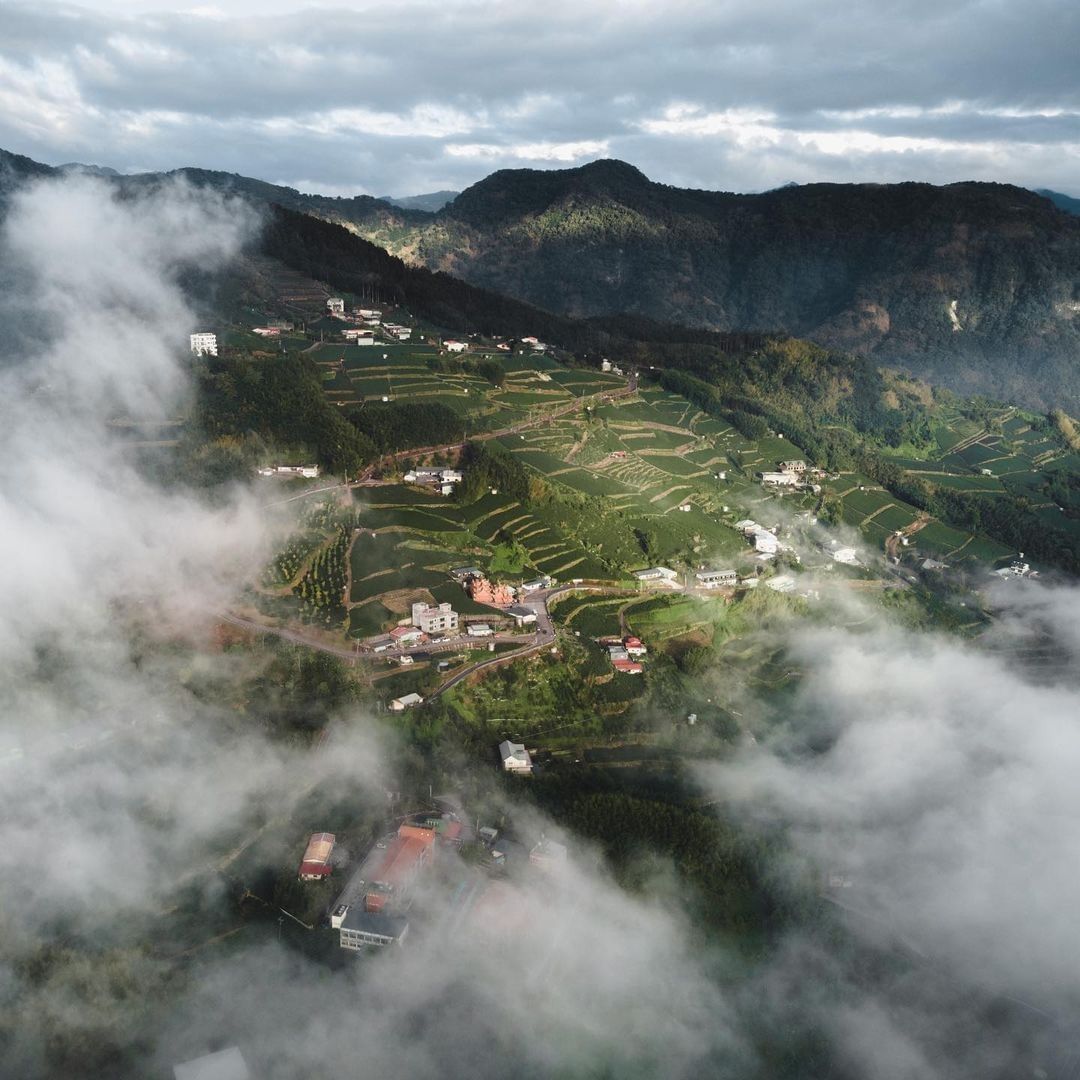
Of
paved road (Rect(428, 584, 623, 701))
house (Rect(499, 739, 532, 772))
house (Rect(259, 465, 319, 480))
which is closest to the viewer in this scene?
house (Rect(499, 739, 532, 772))

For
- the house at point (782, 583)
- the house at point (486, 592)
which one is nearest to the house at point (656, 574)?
the house at point (782, 583)

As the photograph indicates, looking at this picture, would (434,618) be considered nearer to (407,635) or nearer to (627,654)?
(407,635)

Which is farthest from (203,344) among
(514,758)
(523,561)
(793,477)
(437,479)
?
(793,477)

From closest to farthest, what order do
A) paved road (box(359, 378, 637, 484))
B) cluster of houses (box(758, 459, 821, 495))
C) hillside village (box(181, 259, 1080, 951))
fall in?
hillside village (box(181, 259, 1080, 951)) < paved road (box(359, 378, 637, 484)) < cluster of houses (box(758, 459, 821, 495))

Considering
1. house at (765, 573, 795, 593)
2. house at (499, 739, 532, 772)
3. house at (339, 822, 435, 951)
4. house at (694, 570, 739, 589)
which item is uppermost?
house at (694, 570, 739, 589)

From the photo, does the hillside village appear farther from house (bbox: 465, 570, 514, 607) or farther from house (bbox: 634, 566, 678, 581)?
house (bbox: 634, 566, 678, 581)

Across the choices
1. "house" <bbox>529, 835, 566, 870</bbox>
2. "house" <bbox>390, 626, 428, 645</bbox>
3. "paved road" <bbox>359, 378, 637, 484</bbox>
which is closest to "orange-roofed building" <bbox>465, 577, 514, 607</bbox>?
"house" <bbox>390, 626, 428, 645</bbox>

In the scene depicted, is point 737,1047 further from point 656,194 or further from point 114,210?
point 656,194
